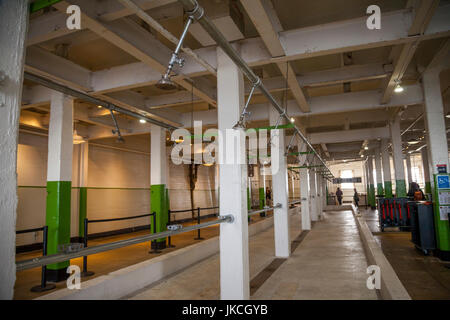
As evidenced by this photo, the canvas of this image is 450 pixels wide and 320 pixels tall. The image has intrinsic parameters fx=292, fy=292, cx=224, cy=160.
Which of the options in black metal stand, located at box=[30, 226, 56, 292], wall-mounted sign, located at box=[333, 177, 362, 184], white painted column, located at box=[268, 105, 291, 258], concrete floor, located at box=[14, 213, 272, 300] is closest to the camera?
black metal stand, located at box=[30, 226, 56, 292]

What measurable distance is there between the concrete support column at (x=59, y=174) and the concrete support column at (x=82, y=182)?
3512 mm

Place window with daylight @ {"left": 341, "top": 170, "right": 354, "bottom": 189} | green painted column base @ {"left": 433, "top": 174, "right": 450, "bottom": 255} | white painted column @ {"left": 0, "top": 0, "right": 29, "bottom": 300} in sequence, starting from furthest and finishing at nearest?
1. window with daylight @ {"left": 341, "top": 170, "right": 354, "bottom": 189}
2. green painted column base @ {"left": 433, "top": 174, "right": 450, "bottom": 255}
3. white painted column @ {"left": 0, "top": 0, "right": 29, "bottom": 300}

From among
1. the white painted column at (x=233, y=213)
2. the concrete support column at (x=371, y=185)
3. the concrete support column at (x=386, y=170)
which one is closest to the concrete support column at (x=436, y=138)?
the white painted column at (x=233, y=213)

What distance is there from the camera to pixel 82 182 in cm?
852

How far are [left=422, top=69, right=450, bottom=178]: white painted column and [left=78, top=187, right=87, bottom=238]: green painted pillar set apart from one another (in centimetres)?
872

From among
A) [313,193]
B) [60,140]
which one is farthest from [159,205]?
[313,193]

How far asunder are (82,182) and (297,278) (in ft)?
21.8

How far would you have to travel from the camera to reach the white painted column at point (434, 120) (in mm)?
5801

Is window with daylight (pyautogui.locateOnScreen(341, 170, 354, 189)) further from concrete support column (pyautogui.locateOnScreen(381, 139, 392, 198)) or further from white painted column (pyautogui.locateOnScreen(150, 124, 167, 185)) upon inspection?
white painted column (pyautogui.locateOnScreen(150, 124, 167, 185))

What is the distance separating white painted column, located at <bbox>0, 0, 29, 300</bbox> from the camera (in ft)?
3.90

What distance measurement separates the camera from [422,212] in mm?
6031

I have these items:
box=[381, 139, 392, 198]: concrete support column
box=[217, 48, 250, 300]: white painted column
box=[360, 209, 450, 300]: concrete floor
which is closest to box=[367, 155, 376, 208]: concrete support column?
box=[381, 139, 392, 198]: concrete support column

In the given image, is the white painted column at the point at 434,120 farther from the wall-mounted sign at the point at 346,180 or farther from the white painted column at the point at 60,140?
the wall-mounted sign at the point at 346,180
